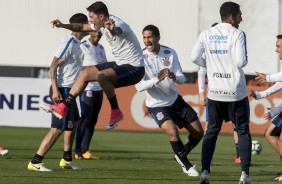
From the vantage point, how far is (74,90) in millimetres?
12930

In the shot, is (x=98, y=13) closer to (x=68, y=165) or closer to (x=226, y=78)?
(x=226, y=78)

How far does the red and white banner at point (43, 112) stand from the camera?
2680 centimetres

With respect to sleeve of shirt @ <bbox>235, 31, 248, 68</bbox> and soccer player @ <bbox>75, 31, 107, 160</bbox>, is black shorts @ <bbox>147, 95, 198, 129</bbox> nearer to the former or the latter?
sleeve of shirt @ <bbox>235, 31, 248, 68</bbox>

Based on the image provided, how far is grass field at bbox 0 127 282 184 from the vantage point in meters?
13.3

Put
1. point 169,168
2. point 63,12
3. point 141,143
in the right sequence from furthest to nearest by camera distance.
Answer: point 63,12 < point 141,143 < point 169,168

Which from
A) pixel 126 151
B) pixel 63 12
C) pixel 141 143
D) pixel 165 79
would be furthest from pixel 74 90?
pixel 63 12

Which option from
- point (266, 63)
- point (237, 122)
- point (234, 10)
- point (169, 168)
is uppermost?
point (234, 10)

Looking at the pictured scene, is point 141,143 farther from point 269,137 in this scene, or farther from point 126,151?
point 269,137

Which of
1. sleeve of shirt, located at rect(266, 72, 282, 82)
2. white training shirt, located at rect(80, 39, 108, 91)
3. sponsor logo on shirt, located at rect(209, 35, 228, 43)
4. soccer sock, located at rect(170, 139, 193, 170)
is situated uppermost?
sponsor logo on shirt, located at rect(209, 35, 228, 43)

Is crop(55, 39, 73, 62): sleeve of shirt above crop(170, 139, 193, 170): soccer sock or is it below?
above

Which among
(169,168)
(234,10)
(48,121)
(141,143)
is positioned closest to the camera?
(234,10)

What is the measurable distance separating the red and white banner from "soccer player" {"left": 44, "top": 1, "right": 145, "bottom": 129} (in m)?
13.6

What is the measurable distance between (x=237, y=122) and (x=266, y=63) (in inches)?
1028

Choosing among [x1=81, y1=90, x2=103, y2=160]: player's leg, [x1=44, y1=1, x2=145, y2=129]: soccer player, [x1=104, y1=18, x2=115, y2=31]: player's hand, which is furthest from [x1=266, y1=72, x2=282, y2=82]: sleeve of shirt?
[x1=81, y1=90, x2=103, y2=160]: player's leg
